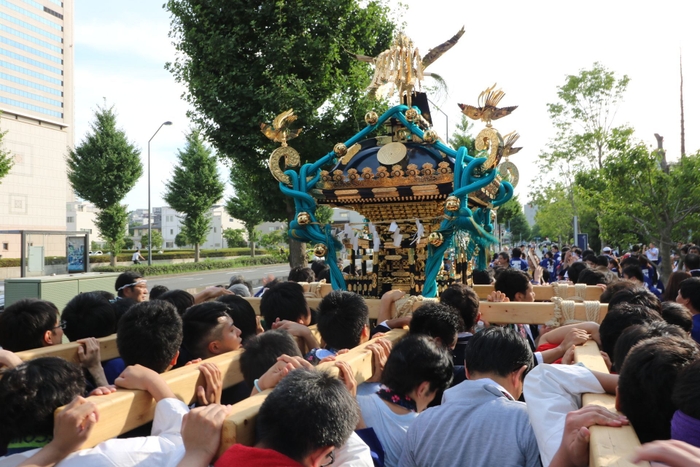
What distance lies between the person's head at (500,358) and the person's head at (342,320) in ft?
2.93

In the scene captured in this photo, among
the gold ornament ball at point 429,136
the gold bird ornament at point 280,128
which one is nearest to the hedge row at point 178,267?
the gold bird ornament at point 280,128

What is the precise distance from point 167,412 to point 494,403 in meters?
1.27

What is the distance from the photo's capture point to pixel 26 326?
11.1 ft

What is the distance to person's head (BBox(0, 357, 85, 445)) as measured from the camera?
1.89 metres

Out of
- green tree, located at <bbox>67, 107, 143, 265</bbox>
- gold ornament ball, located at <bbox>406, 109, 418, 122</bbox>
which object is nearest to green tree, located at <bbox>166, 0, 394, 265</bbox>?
gold ornament ball, located at <bbox>406, 109, 418, 122</bbox>

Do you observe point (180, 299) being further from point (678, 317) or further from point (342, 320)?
point (678, 317)

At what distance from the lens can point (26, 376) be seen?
6.38 ft

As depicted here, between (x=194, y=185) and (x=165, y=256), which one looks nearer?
(x=194, y=185)

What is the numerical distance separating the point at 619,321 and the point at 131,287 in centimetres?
433

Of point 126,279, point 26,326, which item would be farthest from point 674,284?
point 26,326

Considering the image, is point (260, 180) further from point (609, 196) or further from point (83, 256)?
point (609, 196)

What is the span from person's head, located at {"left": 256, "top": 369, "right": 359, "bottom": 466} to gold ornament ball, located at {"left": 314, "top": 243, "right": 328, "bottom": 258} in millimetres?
4179

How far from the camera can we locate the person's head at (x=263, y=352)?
8.07 ft

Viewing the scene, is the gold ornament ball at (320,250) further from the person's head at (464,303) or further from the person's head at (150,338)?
the person's head at (150,338)
